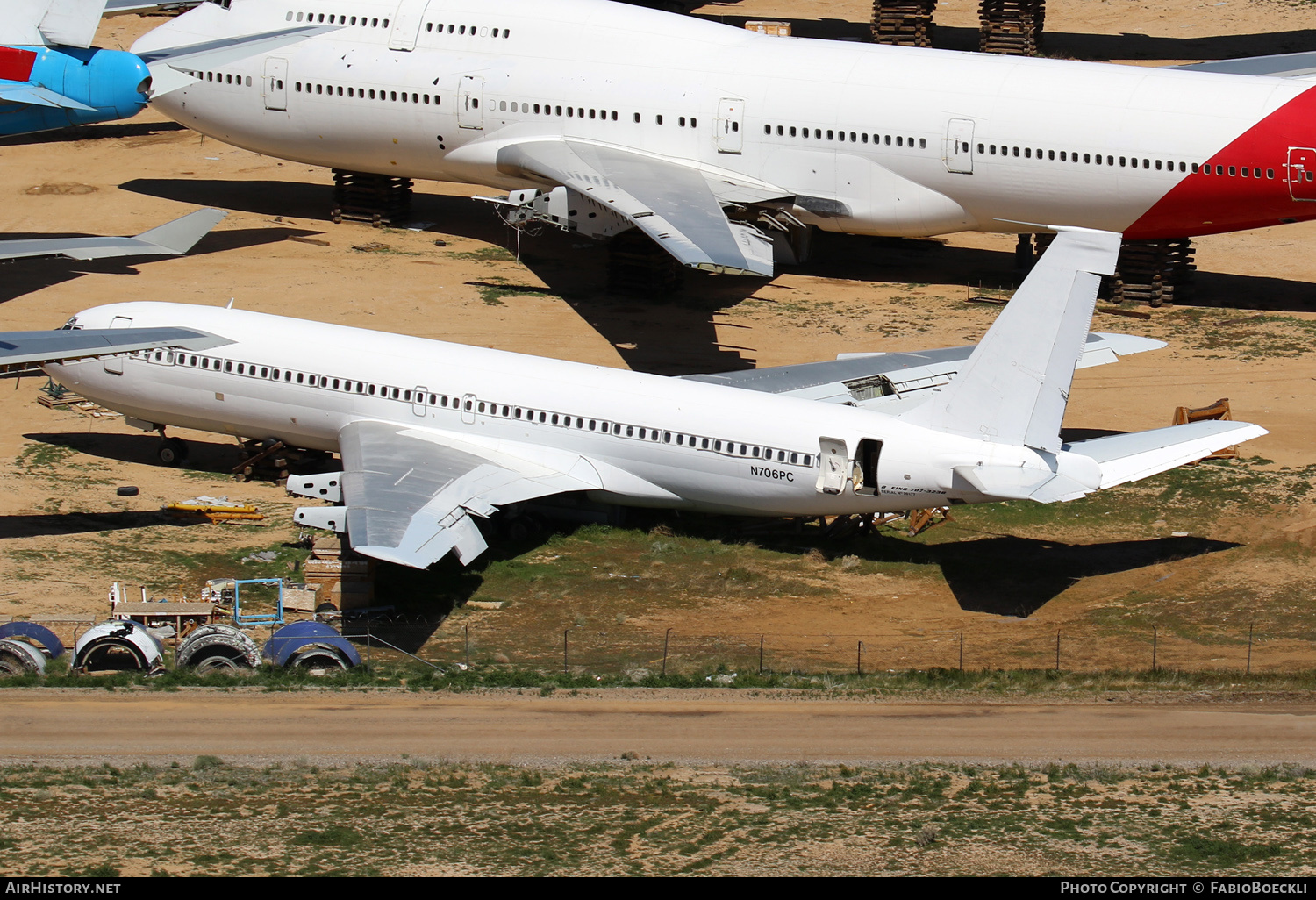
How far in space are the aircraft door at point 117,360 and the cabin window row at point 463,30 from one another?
62.1 feet

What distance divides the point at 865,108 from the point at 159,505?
25373 millimetres

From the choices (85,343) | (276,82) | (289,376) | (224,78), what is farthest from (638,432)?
(224,78)

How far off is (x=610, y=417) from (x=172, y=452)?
A: 1223 centimetres

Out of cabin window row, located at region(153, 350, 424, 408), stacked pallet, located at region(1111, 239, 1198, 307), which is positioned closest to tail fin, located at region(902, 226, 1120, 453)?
cabin window row, located at region(153, 350, 424, 408)

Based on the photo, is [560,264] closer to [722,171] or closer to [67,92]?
[722,171]

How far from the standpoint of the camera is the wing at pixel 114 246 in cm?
4616

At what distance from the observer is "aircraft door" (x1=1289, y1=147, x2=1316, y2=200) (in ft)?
163

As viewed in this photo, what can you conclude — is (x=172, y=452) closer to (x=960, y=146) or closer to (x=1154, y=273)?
(x=960, y=146)

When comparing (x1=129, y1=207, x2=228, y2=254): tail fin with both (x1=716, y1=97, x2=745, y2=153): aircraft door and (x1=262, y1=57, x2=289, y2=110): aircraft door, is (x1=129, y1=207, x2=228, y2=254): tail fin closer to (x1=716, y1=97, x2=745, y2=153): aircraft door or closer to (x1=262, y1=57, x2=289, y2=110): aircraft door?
(x1=262, y1=57, x2=289, y2=110): aircraft door

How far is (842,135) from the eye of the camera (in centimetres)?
5281

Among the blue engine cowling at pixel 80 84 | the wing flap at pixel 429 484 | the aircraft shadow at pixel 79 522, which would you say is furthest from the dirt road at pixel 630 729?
the blue engine cowling at pixel 80 84

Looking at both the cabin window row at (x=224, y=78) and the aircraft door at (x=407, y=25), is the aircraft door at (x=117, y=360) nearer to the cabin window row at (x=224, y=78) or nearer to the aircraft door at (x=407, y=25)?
the aircraft door at (x=407, y=25)

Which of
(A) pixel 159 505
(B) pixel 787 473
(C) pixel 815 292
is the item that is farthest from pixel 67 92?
(B) pixel 787 473

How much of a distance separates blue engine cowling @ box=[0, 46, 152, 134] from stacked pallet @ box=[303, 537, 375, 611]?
2508cm
